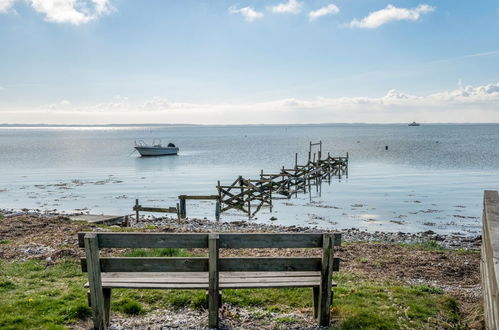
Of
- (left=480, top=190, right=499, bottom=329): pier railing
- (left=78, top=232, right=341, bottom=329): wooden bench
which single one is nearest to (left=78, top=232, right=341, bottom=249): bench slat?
(left=78, top=232, right=341, bottom=329): wooden bench

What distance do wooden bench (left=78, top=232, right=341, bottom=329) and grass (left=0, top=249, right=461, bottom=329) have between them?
2.30 feet

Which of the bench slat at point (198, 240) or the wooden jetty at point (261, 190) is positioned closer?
the bench slat at point (198, 240)

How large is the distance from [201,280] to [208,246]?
75 centimetres

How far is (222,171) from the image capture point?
50.0 metres

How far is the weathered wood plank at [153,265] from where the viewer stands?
5016 millimetres

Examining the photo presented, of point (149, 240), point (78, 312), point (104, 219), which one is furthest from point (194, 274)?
point (104, 219)

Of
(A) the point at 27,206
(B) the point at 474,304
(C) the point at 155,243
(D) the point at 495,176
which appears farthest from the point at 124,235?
(D) the point at 495,176

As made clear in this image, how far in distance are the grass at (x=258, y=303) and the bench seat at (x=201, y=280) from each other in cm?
70

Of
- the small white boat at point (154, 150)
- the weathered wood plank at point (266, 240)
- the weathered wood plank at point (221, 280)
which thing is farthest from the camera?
the small white boat at point (154, 150)

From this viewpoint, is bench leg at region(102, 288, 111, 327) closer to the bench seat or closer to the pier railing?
the bench seat

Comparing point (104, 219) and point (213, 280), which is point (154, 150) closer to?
point (104, 219)

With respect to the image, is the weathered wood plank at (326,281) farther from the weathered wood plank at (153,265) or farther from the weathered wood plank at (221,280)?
the weathered wood plank at (153,265)

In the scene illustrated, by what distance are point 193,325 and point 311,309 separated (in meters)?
1.81

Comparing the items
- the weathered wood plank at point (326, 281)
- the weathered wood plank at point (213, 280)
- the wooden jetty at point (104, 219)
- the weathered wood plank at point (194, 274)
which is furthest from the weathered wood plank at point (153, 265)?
the wooden jetty at point (104, 219)
